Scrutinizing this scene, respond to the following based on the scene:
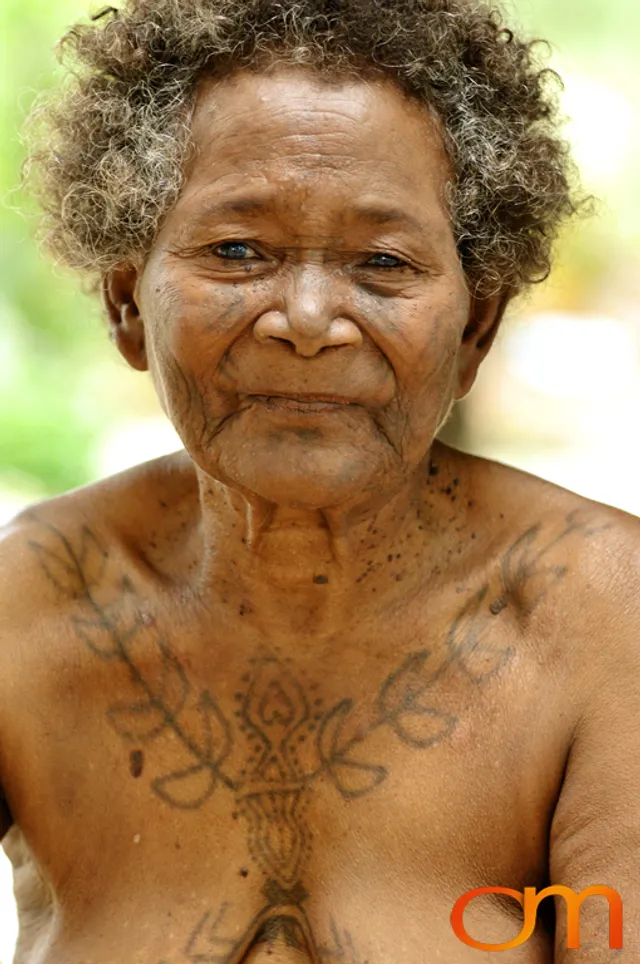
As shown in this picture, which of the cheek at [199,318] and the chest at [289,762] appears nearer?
the cheek at [199,318]

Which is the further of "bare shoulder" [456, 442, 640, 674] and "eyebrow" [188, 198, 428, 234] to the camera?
"bare shoulder" [456, 442, 640, 674]

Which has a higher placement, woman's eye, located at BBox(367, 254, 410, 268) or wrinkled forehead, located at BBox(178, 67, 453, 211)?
wrinkled forehead, located at BBox(178, 67, 453, 211)

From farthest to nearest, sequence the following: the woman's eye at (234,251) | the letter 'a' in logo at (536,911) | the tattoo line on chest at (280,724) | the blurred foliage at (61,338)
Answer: the blurred foliage at (61,338), the tattoo line on chest at (280,724), the woman's eye at (234,251), the letter 'a' in logo at (536,911)

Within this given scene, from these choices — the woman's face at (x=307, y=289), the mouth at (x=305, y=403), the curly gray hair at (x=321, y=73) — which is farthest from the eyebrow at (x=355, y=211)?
the mouth at (x=305, y=403)

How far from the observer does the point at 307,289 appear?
2.41 meters

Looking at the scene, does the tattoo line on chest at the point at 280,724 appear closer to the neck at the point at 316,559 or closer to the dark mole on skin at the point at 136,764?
the dark mole on skin at the point at 136,764

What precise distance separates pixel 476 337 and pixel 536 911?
1.06 meters

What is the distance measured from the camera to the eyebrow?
2428 mm

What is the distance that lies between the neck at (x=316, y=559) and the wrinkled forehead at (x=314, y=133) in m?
0.59

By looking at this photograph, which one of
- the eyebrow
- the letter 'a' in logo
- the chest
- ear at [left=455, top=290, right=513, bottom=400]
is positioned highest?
the eyebrow

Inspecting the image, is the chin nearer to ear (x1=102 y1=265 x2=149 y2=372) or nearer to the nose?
the nose

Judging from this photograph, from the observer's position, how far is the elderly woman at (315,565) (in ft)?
8.04

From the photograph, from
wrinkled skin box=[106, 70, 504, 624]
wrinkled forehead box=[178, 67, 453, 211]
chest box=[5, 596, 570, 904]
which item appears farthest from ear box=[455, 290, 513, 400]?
chest box=[5, 596, 570, 904]

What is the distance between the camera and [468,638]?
8.80 ft
